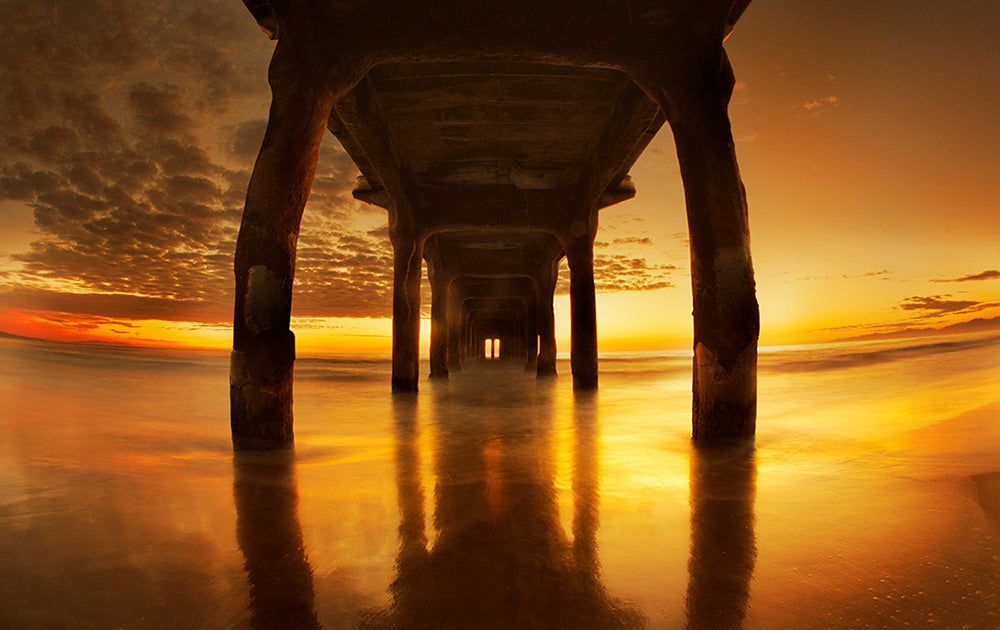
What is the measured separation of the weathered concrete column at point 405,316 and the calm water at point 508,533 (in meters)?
4.84

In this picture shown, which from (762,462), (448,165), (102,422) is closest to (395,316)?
(448,165)

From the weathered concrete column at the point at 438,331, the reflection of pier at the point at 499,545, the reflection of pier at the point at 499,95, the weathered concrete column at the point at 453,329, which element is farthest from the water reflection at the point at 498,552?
the weathered concrete column at the point at 453,329

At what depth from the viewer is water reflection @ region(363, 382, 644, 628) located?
1.24 m

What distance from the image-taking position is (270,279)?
147 inches

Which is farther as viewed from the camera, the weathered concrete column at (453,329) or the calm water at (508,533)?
the weathered concrete column at (453,329)

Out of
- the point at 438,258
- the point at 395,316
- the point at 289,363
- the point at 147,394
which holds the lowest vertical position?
the point at 147,394

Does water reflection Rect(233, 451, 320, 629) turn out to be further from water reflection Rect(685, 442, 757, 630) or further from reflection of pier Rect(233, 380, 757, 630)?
water reflection Rect(685, 442, 757, 630)

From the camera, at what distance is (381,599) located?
1.32 metres

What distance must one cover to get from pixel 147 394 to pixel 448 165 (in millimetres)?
7673

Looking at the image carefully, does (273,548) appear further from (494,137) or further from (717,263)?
(494,137)

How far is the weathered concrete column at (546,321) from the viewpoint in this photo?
1431 centimetres

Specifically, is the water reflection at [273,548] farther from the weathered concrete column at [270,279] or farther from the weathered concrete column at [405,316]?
the weathered concrete column at [405,316]

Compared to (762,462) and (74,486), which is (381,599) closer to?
(74,486)

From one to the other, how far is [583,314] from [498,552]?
812cm
